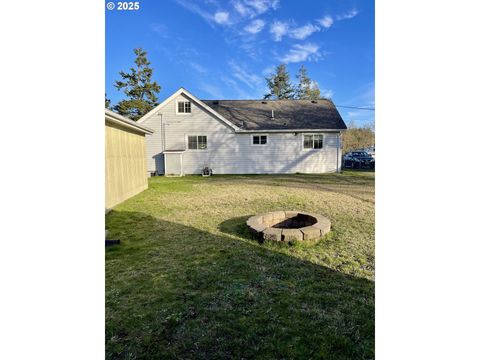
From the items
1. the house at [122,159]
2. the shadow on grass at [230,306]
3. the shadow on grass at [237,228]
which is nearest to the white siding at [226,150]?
the house at [122,159]

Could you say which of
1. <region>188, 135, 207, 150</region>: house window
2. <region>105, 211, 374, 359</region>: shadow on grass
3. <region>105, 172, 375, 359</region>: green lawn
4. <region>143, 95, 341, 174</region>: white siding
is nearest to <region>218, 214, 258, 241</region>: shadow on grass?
<region>105, 172, 375, 359</region>: green lawn

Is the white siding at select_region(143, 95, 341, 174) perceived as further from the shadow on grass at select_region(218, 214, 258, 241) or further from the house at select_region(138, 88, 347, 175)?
the shadow on grass at select_region(218, 214, 258, 241)

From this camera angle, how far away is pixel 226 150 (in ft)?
39.3

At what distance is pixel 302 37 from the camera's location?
2041 millimetres

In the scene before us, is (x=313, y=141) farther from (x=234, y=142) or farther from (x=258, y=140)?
(x=234, y=142)

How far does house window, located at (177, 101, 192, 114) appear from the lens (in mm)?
11766

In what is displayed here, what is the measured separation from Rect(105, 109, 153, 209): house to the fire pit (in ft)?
10.5

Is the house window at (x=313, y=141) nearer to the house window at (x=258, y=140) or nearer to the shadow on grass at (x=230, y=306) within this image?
the house window at (x=258, y=140)

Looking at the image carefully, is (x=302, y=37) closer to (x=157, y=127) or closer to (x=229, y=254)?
(x=229, y=254)

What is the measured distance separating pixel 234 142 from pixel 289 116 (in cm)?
327

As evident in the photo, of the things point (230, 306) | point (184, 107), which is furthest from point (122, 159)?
point (184, 107)
